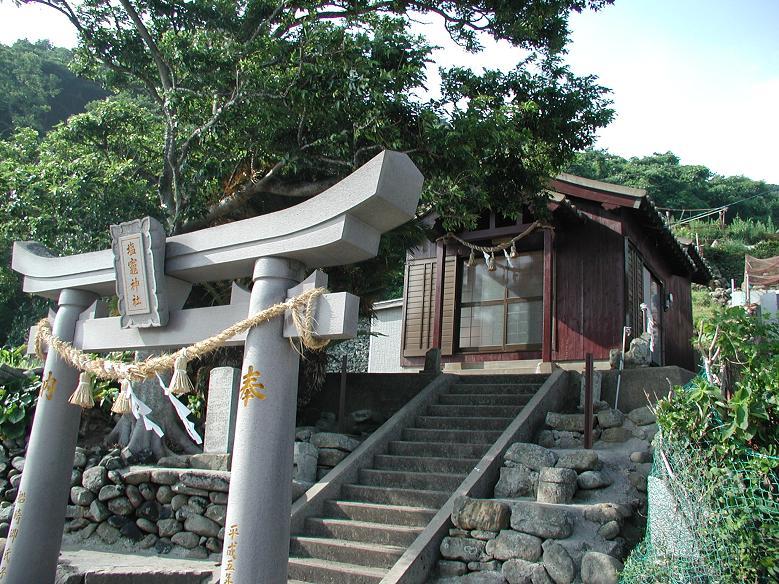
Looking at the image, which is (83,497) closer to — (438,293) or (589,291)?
(438,293)

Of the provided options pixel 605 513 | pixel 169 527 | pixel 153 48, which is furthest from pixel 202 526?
pixel 153 48

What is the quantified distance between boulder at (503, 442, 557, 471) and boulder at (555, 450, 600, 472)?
0.13m

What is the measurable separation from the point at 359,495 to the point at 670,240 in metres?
10.6

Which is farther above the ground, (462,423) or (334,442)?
(462,423)

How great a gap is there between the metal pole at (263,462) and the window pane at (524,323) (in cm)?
998

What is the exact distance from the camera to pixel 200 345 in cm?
506

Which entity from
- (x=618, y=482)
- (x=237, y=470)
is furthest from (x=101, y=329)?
(x=618, y=482)

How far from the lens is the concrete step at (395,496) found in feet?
25.1

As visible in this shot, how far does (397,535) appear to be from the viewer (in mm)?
7004

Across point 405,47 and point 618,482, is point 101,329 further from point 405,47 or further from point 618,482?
point 405,47

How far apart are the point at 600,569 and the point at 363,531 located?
2691 mm

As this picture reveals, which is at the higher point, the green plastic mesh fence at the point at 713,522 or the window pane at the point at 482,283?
the window pane at the point at 482,283

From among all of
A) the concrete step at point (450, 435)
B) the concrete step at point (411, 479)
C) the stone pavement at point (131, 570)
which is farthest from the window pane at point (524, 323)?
the stone pavement at point (131, 570)

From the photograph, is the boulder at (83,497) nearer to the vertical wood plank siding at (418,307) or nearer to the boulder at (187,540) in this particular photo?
the boulder at (187,540)
